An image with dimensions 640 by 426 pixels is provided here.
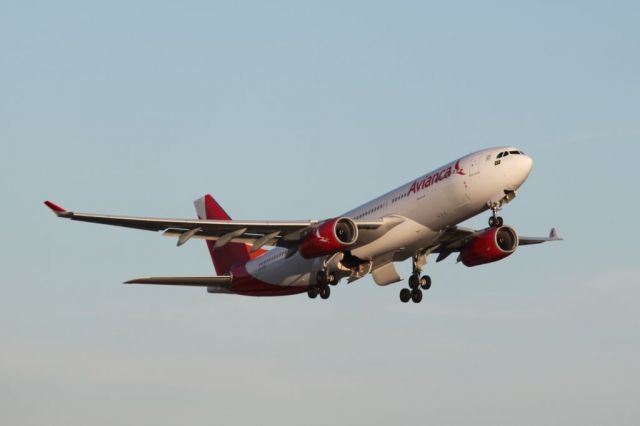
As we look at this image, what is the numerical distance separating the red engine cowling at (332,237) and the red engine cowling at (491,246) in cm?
697

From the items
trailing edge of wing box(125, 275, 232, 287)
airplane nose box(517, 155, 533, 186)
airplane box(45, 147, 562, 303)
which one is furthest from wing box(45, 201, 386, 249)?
airplane nose box(517, 155, 533, 186)

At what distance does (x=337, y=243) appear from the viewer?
54.4m

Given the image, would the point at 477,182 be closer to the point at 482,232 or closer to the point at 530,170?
the point at 530,170

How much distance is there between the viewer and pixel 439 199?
53312mm

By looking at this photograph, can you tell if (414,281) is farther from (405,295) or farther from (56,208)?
(56,208)

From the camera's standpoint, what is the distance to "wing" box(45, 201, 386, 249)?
53688mm

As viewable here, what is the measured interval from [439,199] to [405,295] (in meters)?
9.20

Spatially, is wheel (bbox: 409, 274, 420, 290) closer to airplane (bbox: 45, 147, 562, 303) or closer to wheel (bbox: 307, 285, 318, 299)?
airplane (bbox: 45, 147, 562, 303)

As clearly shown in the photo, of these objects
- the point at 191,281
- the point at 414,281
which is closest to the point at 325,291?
the point at 414,281

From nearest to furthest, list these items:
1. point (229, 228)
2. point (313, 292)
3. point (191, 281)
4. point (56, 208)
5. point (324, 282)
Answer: point (56, 208) → point (229, 228) → point (324, 282) → point (313, 292) → point (191, 281)

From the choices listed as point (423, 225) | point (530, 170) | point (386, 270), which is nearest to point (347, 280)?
point (386, 270)

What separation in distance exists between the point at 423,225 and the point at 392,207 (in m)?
1.83

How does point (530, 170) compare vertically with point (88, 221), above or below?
above

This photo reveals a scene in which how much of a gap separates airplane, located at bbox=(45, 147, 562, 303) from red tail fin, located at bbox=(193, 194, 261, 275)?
0.89 m
